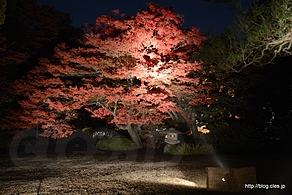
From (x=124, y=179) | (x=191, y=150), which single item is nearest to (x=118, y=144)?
(x=191, y=150)

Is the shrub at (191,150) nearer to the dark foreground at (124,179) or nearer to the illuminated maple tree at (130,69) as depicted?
the illuminated maple tree at (130,69)

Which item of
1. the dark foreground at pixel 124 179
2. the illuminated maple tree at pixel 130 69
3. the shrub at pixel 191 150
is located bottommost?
the dark foreground at pixel 124 179

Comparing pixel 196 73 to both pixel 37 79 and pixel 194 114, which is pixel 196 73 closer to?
pixel 194 114

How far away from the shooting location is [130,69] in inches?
398

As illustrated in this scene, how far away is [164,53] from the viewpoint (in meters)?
10.6

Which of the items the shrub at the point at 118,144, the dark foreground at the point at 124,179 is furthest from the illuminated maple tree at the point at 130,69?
the dark foreground at the point at 124,179

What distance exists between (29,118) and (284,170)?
10860 millimetres

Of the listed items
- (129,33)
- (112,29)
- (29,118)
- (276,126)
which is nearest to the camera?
(129,33)

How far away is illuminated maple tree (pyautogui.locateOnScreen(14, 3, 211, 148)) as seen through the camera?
401 inches

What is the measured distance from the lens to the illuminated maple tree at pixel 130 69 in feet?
33.4

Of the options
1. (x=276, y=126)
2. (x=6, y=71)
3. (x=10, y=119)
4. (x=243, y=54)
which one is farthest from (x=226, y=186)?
(x=6, y=71)

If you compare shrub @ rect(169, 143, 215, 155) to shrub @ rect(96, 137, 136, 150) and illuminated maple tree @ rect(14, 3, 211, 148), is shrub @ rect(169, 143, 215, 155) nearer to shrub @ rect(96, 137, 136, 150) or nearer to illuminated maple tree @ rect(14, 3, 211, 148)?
illuminated maple tree @ rect(14, 3, 211, 148)

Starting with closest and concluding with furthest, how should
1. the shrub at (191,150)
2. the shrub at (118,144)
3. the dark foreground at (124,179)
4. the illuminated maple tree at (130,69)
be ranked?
the dark foreground at (124,179)
the illuminated maple tree at (130,69)
the shrub at (191,150)
the shrub at (118,144)

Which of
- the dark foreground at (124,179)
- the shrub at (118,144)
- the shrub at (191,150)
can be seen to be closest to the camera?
the dark foreground at (124,179)
